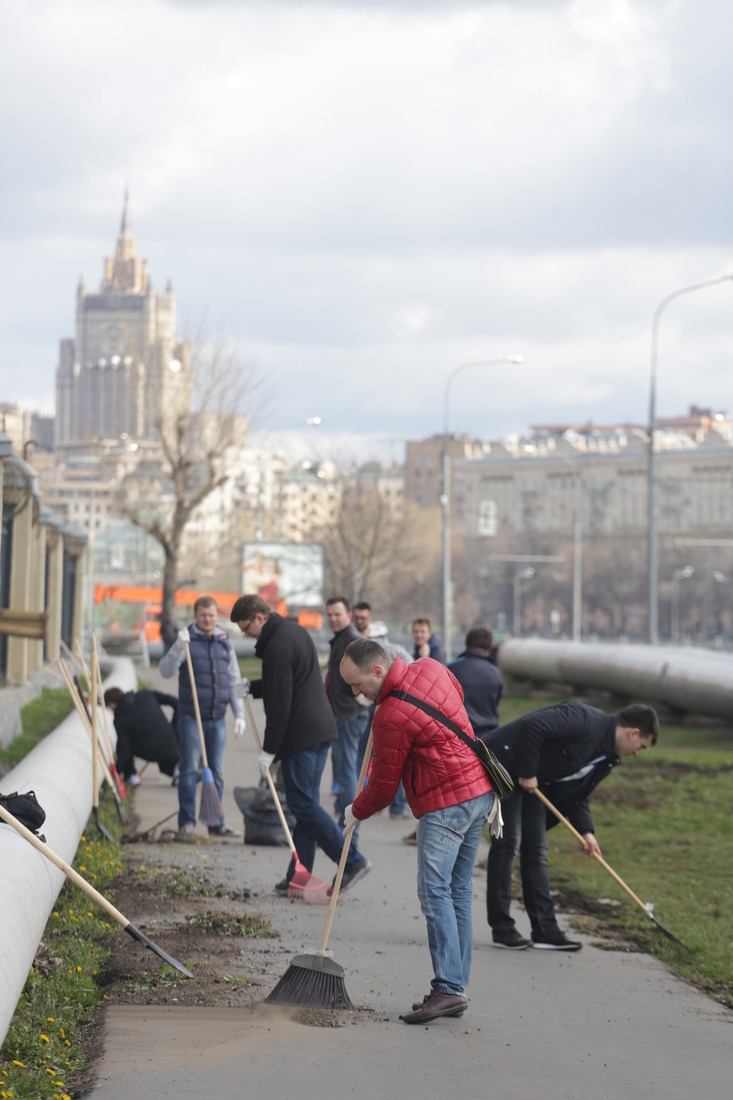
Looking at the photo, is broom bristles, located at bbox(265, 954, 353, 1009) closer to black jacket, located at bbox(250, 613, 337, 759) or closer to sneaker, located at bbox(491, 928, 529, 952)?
sneaker, located at bbox(491, 928, 529, 952)

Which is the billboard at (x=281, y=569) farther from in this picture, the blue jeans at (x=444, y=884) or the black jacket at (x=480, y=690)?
the blue jeans at (x=444, y=884)

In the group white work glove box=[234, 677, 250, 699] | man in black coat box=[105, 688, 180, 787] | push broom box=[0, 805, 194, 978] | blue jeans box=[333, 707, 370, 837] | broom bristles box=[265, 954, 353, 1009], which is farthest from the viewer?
man in black coat box=[105, 688, 180, 787]

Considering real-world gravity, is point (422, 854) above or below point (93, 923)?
above

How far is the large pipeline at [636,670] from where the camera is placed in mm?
24219

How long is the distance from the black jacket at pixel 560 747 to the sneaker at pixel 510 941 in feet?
2.30

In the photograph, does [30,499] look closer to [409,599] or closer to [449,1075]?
[449,1075]

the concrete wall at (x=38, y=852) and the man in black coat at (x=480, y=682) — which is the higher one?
the man in black coat at (x=480, y=682)

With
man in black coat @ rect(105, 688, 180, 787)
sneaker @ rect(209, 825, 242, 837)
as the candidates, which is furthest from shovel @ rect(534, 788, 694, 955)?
man in black coat @ rect(105, 688, 180, 787)

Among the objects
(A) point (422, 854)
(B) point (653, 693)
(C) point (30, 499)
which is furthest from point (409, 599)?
(A) point (422, 854)

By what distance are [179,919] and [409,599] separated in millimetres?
87545

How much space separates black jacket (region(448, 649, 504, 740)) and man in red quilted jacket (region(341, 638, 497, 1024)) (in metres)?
4.37

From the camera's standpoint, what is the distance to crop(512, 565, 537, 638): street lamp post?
4203 inches

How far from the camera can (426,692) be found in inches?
256

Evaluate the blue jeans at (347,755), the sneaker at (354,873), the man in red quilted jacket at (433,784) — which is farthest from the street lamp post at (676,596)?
the man in red quilted jacket at (433,784)
